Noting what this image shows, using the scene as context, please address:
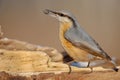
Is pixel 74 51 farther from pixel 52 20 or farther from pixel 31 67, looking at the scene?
pixel 52 20

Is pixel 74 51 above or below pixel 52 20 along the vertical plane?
below

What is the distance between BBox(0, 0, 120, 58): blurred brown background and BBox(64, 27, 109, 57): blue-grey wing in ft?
0.70

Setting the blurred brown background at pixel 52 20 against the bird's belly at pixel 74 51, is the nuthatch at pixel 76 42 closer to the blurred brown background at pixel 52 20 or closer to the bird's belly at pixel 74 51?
the bird's belly at pixel 74 51

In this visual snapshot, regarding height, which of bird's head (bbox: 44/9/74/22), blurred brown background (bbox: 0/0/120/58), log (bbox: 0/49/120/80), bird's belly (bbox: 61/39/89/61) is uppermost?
blurred brown background (bbox: 0/0/120/58)

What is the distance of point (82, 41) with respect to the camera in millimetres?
831

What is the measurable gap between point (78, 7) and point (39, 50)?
0.30m

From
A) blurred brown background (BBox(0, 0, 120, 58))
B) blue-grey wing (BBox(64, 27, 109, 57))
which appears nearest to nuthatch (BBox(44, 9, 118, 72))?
blue-grey wing (BBox(64, 27, 109, 57))

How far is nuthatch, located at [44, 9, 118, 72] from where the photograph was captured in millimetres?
826

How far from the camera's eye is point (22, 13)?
1051 mm

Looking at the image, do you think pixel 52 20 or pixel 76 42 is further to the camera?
pixel 52 20

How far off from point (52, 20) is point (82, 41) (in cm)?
24

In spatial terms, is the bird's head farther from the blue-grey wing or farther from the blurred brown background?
the blurred brown background

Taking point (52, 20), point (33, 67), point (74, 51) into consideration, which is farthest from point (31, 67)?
point (52, 20)

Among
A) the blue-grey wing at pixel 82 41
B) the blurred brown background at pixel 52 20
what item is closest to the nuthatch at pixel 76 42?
the blue-grey wing at pixel 82 41
